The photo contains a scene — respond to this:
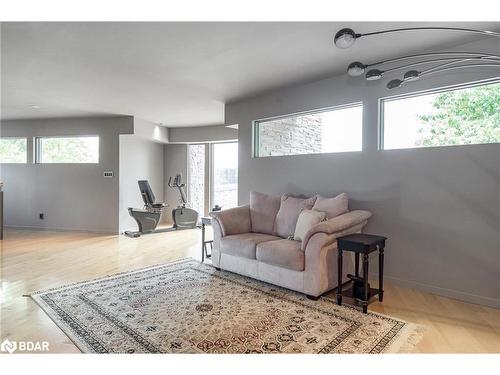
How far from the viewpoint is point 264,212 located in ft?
12.8

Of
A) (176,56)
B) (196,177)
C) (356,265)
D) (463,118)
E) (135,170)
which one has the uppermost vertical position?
(176,56)

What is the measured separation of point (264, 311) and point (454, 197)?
209cm

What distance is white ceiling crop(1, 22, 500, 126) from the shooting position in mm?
2596

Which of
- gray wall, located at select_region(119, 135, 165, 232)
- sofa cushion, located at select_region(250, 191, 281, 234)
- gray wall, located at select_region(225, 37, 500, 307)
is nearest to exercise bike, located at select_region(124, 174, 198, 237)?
gray wall, located at select_region(119, 135, 165, 232)

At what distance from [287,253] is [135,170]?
16.7 feet

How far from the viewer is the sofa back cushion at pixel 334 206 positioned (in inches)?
130

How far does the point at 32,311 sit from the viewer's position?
2.56m

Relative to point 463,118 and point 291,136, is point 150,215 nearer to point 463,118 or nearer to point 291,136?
point 291,136

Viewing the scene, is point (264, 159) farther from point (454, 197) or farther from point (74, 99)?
point (74, 99)

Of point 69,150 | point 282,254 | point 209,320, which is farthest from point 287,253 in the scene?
point 69,150

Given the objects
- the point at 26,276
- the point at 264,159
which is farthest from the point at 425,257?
the point at 26,276

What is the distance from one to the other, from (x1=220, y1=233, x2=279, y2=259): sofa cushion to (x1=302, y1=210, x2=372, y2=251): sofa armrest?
2.13 ft

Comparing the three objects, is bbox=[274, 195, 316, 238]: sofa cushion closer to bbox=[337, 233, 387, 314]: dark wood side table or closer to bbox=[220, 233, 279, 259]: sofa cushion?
bbox=[220, 233, 279, 259]: sofa cushion
